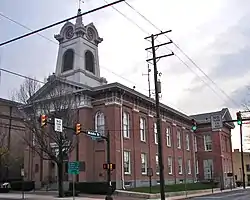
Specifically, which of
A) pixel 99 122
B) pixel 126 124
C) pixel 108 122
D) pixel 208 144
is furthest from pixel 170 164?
pixel 108 122

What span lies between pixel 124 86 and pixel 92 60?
943 centimetres

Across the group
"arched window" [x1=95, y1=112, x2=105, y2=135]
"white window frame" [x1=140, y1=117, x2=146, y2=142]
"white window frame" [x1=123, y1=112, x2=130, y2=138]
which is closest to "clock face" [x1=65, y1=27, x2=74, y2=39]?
"arched window" [x1=95, y1=112, x2=105, y2=135]

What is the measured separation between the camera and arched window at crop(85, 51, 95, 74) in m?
49.2

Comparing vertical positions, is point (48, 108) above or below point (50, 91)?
below

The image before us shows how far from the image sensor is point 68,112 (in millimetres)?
36750

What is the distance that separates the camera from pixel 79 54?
47.9 m

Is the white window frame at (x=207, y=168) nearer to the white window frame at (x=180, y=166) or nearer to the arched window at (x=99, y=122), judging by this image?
the white window frame at (x=180, y=166)

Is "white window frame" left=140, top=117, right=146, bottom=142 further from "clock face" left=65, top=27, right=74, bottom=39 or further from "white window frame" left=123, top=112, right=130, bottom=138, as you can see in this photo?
"clock face" left=65, top=27, right=74, bottom=39

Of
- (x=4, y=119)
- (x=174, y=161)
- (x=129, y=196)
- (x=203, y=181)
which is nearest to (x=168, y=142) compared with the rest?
(x=174, y=161)

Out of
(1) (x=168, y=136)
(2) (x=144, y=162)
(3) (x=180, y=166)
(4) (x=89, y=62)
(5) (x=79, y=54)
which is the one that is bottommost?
(3) (x=180, y=166)

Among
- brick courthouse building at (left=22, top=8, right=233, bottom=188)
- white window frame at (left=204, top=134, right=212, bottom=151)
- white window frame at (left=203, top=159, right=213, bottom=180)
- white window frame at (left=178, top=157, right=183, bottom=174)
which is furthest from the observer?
white window frame at (left=204, top=134, right=212, bottom=151)

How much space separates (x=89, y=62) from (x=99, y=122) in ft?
33.4

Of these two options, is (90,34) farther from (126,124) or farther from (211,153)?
(211,153)

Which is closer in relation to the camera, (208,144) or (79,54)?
(79,54)
